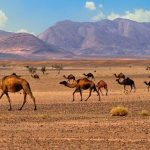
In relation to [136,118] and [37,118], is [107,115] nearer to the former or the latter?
[136,118]

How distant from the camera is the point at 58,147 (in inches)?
519

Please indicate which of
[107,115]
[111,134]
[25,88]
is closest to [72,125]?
[111,134]

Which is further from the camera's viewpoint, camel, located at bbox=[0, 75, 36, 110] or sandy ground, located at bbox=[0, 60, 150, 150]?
camel, located at bbox=[0, 75, 36, 110]

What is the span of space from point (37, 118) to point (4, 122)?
71.8 inches

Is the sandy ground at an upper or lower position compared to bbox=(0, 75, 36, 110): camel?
lower

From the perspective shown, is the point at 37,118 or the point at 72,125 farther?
the point at 37,118

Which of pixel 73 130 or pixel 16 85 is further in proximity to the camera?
pixel 16 85

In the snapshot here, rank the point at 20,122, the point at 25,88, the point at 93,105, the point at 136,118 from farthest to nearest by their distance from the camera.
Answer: the point at 93,105 → the point at 25,88 → the point at 136,118 → the point at 20,122

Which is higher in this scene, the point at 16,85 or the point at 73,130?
the point at 16,85

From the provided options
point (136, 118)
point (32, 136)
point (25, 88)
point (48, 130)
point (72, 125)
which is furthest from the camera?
point (25, 88)

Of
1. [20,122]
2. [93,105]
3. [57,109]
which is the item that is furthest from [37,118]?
[93,105]

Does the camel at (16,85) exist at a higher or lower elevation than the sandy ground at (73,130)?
higher

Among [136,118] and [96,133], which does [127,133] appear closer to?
[96,133]

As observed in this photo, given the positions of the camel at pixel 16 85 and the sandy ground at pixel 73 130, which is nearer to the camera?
the sandy ground at pixel 73 130
